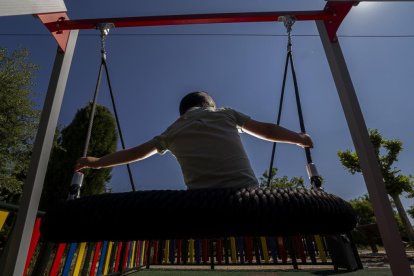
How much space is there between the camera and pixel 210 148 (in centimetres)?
103

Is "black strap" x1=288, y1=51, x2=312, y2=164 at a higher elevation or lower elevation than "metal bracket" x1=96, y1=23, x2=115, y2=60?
lower

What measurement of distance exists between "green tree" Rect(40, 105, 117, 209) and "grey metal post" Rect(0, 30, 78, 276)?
7730 millimetres

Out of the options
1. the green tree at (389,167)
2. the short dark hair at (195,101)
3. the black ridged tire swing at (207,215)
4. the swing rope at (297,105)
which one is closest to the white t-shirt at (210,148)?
the short dark hair at (195,101)

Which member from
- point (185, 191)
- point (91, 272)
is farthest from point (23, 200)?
point (91, 272)

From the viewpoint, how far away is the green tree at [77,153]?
9.12 m

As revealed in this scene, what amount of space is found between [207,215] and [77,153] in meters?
10.0

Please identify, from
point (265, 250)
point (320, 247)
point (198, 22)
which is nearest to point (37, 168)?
point (198, 22)

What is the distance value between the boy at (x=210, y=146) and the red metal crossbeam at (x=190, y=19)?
23.9 inches

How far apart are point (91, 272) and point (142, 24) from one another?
7.31 ft

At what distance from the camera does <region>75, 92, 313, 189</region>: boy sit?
100cm

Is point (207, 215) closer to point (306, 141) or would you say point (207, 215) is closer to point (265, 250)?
point (306, 141)

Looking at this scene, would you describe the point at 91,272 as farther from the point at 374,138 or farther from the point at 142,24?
the point at 374,138

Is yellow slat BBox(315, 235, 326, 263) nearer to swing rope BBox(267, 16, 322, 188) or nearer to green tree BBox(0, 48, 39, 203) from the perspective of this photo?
swing rope BBox(267, 16, 322, 188)

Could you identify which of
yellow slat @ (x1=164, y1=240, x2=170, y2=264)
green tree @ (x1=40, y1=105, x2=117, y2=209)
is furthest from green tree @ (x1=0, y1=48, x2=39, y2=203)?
yellow slat @ (x1=164, y1=240, x2=170, y2=264)
